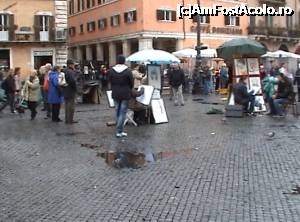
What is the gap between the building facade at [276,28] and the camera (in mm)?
54844

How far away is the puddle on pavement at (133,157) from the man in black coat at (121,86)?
204 cm

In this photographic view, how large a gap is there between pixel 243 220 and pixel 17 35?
36.9 meters

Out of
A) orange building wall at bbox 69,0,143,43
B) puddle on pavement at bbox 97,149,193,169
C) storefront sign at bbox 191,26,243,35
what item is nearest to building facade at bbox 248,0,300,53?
storefront sign at bbox 191,26,243,35

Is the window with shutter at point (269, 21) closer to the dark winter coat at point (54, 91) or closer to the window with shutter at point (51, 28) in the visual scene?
the window with shutter at point (51, 28)

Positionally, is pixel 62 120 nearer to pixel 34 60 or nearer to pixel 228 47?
pixel 228 47

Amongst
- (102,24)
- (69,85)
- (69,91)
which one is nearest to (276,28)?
(102,24)

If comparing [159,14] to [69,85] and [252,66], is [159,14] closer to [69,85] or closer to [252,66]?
[252,66]

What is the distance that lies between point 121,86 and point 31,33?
30.5 meters

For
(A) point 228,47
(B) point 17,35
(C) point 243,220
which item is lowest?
(C) point 243,220

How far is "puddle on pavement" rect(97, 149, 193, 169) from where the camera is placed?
895cm

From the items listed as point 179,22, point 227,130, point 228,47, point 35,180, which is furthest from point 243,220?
point 179,22

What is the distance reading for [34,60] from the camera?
41406 millimetres

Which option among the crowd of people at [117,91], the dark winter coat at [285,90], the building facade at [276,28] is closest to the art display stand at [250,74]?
the crowd of people at [117,91]

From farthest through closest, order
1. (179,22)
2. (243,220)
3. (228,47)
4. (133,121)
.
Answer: (179,22)
(228,47)
(133,121)
(243,220)
